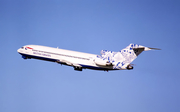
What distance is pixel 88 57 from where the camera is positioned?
6731cm

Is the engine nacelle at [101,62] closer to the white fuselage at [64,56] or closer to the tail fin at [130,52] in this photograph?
the white fuselage at [64,56]

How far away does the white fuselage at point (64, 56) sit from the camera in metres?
66.8

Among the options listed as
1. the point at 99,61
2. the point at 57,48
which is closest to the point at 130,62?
the point at 99,61

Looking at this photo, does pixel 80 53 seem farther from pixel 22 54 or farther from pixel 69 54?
pixel 22 54

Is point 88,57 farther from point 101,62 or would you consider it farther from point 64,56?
point 64,56

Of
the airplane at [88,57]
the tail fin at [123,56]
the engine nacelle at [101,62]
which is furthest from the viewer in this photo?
the engine nacelle at [101,62]

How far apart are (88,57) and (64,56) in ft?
19.1

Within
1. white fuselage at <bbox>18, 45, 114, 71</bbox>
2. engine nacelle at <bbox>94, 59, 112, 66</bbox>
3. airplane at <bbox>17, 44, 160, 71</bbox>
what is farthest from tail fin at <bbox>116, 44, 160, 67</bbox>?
white fuselage at <bbox>18, 45, 114, 71</bbox>

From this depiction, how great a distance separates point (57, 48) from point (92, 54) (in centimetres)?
948

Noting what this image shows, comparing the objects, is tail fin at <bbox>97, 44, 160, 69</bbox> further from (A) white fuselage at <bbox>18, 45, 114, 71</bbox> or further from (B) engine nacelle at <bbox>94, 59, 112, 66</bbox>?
(A) white fuselage at <bbox>18, 45, 114, 71</bbox>

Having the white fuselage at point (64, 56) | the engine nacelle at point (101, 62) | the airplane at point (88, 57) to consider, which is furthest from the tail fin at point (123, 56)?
the white fuselage at point (64, 56)

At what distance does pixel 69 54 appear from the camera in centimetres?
6875

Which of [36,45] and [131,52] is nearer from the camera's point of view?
[131,52]

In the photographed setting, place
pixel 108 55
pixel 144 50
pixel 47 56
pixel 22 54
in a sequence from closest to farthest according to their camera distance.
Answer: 1. pixel 144 50
2. pixel 108 55
3. pixel 47 56
4. pixel 22 54
